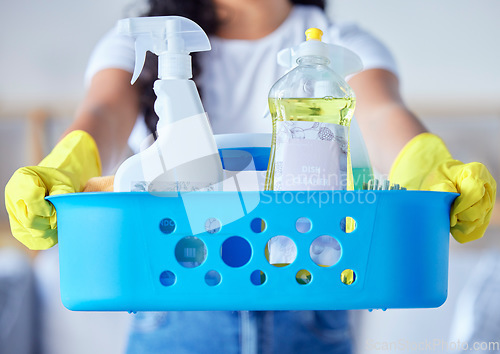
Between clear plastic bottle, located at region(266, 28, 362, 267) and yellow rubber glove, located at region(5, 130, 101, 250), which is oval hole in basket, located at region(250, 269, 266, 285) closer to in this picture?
clear plastic bottle, located at region(266, 28, 362, 267)

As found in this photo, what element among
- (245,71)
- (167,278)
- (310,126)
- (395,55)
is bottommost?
(167,278)

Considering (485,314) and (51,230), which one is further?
(485,314)

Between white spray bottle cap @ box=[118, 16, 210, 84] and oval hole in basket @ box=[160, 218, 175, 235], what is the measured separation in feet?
0.43

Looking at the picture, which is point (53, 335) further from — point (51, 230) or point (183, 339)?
point (51, 230)

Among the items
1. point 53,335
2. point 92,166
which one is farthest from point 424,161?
point 53,335

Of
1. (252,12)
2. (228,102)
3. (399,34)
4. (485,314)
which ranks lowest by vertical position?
Answer: (485,314)

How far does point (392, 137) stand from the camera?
709 mm

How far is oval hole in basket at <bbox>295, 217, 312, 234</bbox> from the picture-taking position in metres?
0.42

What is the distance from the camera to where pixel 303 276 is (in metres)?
0.43

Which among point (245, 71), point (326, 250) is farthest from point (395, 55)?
point (326, 250)

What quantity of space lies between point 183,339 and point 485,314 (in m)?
1.17

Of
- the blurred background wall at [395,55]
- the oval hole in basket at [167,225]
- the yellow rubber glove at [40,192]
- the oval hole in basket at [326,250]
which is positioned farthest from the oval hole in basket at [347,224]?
the blurred background wall at [395,55]

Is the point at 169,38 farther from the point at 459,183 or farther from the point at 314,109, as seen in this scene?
the point at 459,183

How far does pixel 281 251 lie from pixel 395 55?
2.02 meters
